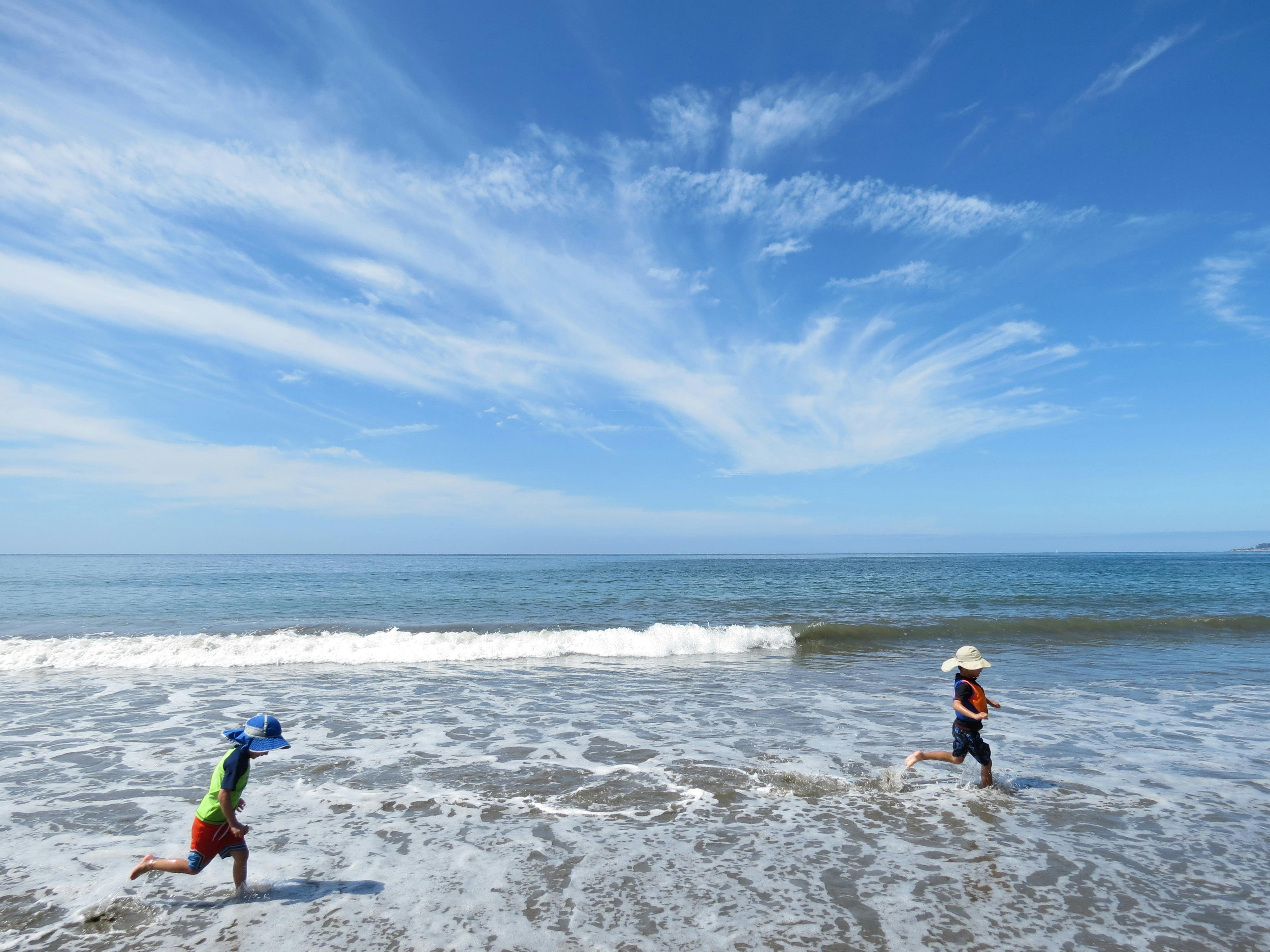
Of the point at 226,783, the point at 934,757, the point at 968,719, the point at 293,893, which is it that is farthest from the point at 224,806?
the point at 968,719

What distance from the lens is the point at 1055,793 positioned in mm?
7605

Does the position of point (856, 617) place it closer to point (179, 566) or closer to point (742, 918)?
point (742, 918)

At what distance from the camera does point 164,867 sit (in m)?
5.20

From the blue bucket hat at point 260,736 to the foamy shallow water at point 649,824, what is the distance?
1.29m

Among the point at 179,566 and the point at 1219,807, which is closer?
the point at 1219,807

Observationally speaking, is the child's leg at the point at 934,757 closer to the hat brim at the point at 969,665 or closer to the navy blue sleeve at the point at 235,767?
the hat brim at the point at 969,665

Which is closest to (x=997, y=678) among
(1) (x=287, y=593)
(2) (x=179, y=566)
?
(1) (x=287, y=593)

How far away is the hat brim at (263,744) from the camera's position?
16.8ft

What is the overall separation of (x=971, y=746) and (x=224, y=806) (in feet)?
24.5

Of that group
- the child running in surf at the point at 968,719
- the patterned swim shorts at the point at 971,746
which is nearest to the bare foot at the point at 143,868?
the child running in surf at the point at 968,719

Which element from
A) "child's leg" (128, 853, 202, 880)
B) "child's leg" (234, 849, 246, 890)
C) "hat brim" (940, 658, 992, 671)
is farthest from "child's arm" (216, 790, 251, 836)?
"hat brim" (940, 658, 992, 671)

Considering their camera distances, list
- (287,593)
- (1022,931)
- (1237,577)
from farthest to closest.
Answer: (1237,577) → (287,593) → (1022,931)

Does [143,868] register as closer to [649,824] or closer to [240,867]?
[240,867]

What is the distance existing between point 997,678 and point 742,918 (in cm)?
1249
